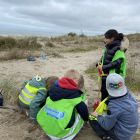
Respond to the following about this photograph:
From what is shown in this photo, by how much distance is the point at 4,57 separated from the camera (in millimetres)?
11641

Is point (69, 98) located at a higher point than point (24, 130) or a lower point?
higher

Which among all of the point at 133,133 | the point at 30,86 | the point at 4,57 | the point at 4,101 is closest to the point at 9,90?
the point at 4,101

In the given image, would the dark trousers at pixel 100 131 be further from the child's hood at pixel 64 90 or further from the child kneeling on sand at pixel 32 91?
the child kneeling on sand at pixel 32 91

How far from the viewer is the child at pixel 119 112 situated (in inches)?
170

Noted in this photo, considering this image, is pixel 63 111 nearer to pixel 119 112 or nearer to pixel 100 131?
pixel 100 131

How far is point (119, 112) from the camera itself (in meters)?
4.30

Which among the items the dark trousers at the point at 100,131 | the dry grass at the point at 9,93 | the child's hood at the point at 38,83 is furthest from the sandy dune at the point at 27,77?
the child's hood at the point at 38,83

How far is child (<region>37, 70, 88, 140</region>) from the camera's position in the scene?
4414mm

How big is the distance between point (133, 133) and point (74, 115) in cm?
79

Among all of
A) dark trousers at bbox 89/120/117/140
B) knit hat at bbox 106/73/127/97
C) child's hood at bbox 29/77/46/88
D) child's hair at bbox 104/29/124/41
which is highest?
child's hair at bbox 104/29/124/41

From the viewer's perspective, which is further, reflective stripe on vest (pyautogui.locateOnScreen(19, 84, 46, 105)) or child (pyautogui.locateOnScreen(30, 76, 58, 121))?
reflective stripe on vest (pyautogui.locateOnScreen(19, 84, 46, 105))

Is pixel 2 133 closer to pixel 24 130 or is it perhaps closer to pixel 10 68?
pixel 24 130

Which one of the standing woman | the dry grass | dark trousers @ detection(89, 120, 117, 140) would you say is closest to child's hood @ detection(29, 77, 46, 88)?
the dry grass

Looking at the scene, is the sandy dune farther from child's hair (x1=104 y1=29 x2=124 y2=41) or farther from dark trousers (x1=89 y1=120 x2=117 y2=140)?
child's hair (x1=104 y1=29 x2=124 y2=41)
